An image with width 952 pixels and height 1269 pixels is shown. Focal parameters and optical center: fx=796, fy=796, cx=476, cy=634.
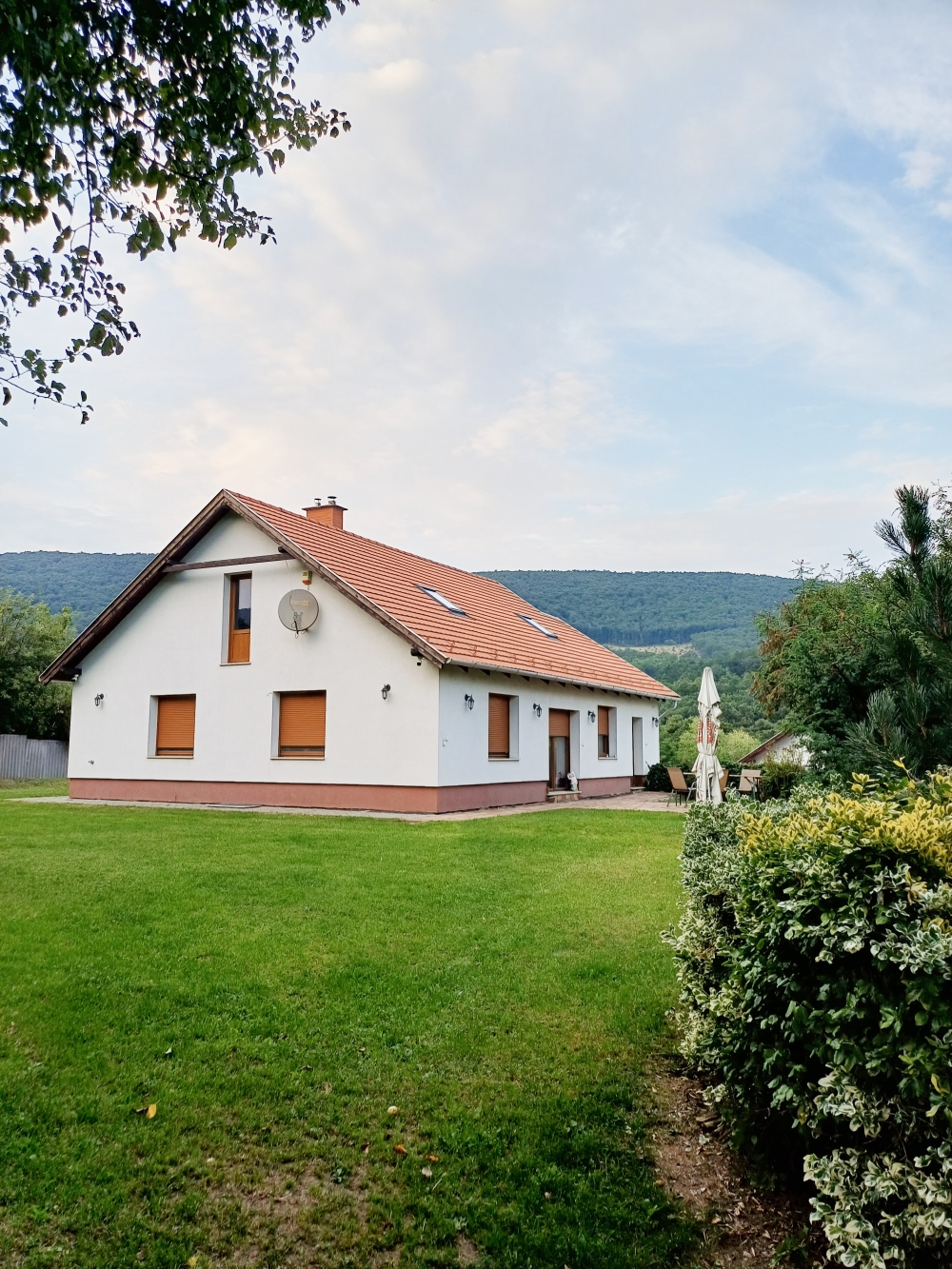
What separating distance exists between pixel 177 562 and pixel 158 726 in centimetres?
386

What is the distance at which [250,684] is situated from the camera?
56.1ft

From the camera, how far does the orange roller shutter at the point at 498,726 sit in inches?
684

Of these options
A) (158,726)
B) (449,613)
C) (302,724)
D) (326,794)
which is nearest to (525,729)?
(449,613)

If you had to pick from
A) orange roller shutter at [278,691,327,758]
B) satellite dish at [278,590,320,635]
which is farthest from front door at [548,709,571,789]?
satellite dish at [278,590,320,635]

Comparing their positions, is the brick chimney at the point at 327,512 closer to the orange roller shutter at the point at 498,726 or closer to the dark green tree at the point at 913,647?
the orange roller shutter at the point at 498,726

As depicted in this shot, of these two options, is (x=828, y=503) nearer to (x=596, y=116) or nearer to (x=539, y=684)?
(x=539, y=684)

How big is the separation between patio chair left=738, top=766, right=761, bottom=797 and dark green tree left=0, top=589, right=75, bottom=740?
971 inches

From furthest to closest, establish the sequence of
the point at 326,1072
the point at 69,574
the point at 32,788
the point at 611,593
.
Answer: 1. the point at 69,574
2. the point at 611,593
3. the point at 32,788
4. the point at 326,1072

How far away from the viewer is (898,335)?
37.9ft

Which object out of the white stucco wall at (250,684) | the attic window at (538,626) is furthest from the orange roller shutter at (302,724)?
the attic window at (538,626)

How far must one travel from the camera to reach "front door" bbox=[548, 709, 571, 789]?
66.4 feet

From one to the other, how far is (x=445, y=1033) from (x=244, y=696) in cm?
1365

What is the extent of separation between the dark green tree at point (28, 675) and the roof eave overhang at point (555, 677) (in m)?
20.8

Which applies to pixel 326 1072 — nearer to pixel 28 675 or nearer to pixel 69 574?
pixel 28 675
